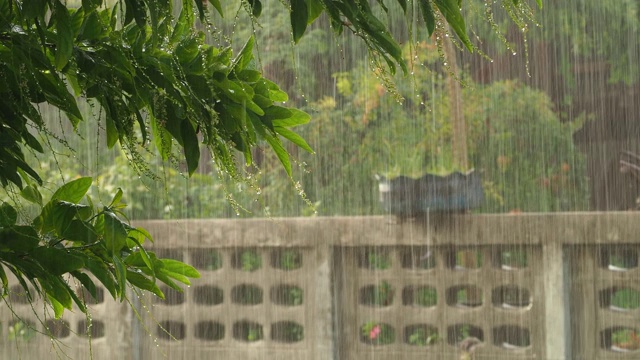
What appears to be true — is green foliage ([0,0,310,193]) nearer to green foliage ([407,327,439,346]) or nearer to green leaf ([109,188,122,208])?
green leaf ([109,188,122,208])

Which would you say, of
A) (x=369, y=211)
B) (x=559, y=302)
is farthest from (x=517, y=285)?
(x=369, y=211)

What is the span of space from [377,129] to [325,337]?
5.69ft

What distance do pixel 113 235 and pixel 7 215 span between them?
20 centimetres

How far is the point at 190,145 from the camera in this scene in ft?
3.21

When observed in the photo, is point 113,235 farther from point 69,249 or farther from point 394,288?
point 394,288

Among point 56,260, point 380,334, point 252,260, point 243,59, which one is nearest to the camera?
point 56,260

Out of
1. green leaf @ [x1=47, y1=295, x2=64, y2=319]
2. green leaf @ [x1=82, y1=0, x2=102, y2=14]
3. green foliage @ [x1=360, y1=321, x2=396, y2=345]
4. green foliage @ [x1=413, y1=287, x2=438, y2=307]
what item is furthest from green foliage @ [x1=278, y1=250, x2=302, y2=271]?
green leaf @ [x1=82, y1=0, x2=102, y2=14]

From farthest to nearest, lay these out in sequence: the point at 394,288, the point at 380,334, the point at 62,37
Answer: the point at 380,334, the point at 394,288, the point at 62,37

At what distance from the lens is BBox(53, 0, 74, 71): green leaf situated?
2.77 ft

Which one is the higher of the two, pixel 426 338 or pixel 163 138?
pixel 163 138

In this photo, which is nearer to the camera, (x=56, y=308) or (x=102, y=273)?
(x=102, y=273)

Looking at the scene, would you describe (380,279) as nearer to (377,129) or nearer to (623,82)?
(377,129)

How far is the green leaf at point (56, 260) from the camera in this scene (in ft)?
3.10

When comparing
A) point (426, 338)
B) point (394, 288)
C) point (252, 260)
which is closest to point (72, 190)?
point (394, 288)
